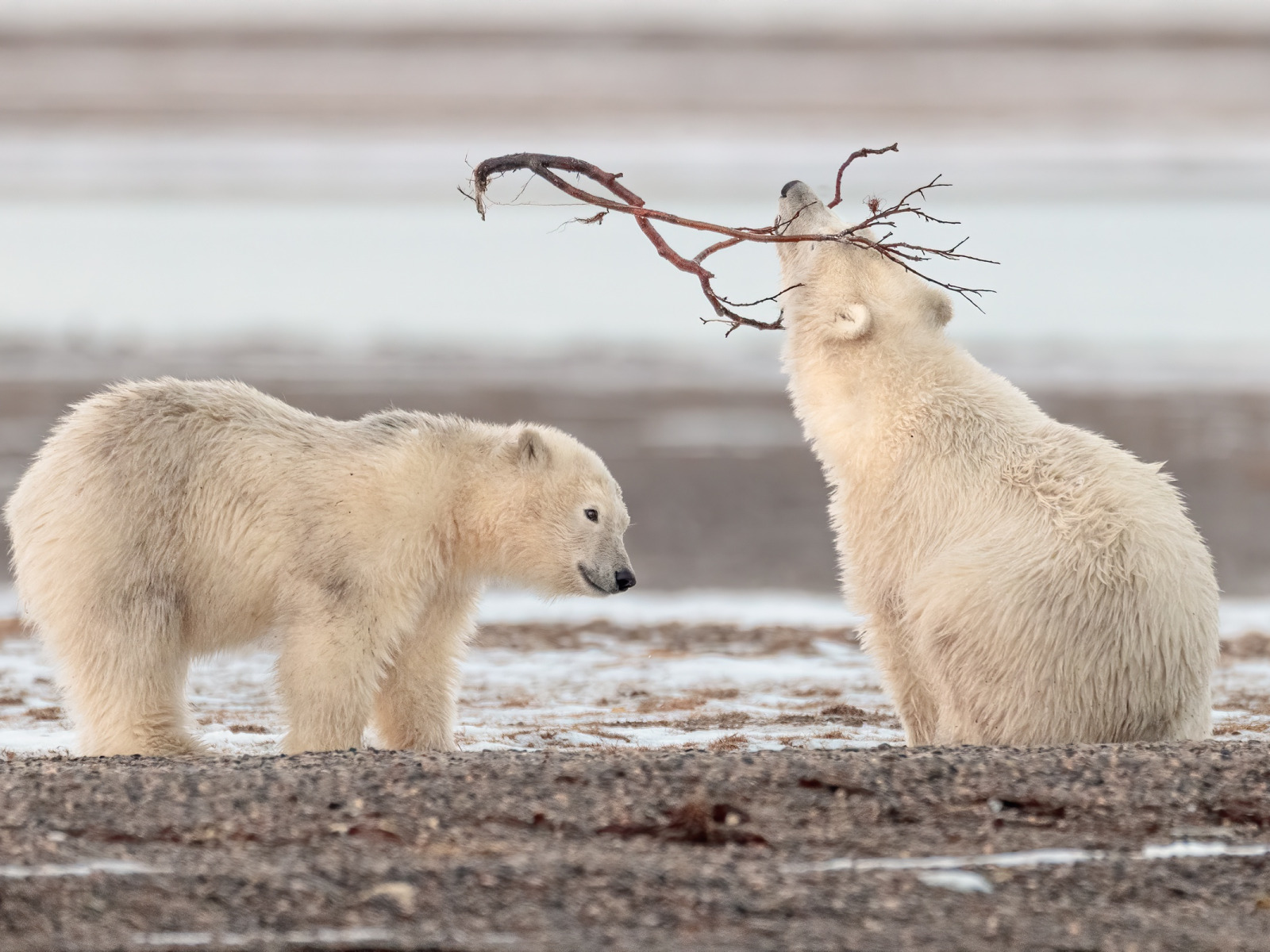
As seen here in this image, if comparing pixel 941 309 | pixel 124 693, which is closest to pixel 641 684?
pixel 941 309

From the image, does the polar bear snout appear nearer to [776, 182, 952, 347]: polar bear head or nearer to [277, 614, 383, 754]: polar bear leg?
[277, 614, 383, 754]: polar bear leg

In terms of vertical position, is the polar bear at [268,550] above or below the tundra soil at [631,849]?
above

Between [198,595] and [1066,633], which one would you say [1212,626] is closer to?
[1066,633]

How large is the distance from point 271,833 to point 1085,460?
2.74 m

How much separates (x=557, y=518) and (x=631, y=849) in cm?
194

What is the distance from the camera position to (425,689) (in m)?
5.31

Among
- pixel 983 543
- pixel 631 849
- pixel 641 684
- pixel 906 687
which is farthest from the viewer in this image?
pixel 641 684

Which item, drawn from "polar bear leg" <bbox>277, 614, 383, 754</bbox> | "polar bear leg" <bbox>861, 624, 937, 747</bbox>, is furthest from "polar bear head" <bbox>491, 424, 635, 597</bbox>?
"polar bear leg" <bbox>861, 624, 937, 747</bbox>

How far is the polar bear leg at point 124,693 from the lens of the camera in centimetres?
484

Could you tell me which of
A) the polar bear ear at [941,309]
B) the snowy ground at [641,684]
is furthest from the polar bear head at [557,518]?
the polar bear ear at [941,309]

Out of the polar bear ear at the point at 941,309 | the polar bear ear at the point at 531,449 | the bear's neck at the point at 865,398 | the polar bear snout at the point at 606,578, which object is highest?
the polar bear ear at the point at 941,309

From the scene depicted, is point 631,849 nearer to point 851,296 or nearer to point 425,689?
point 425,689

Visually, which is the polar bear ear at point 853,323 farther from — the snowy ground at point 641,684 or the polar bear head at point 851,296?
the snowy ground at point 641,684

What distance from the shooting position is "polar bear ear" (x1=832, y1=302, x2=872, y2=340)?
17.9 ft
